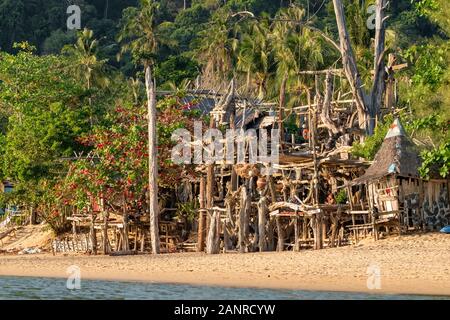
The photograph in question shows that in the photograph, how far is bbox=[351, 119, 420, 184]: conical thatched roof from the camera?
96.1 ft

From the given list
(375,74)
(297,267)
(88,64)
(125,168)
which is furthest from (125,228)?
(88,64)

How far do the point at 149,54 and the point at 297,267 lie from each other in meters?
35.7

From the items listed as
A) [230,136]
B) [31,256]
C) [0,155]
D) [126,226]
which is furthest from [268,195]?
[0,155]

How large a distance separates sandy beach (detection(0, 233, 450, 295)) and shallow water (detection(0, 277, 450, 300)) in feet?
2.51

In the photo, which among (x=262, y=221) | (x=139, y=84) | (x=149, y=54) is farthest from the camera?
(x=139, y=84)

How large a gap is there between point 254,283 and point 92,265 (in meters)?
7.34

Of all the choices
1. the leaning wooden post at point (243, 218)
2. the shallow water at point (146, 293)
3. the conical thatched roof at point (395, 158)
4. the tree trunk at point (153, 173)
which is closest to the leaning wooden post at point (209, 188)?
the leaning wooden post at point (243, 218)

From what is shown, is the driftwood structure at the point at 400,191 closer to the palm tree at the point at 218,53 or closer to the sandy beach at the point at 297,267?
the sandy beach at the point at 297,267

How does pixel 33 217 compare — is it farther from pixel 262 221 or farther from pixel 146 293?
pixel 146 293

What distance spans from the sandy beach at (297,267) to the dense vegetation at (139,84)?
2.46m

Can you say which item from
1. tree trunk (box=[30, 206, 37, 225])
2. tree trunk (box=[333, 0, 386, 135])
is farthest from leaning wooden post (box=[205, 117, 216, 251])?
tree trunk (box=[30, 206, 37, 225])

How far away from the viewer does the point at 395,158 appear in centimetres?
2942

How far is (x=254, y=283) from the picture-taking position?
22969mm
